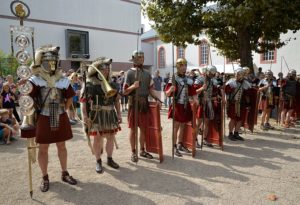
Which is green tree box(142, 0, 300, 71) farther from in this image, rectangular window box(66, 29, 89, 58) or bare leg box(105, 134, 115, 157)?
rectangular window box(66, 29, 89, 58)

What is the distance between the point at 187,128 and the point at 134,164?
4.43 ft

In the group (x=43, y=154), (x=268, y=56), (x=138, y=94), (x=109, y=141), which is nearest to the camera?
(x=43, y=154)

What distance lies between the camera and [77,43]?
86.2 feet

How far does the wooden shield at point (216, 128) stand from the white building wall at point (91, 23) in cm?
2052

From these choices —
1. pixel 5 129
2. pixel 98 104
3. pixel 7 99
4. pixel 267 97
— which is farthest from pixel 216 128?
pixel 7 99

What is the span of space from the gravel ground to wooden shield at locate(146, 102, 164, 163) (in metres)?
0.24

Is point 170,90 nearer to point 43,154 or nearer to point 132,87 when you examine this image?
point 132,87

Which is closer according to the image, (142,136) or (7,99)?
(142,136)

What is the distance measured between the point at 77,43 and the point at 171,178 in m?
24.1

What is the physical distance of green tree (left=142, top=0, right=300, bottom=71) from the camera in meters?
7.96

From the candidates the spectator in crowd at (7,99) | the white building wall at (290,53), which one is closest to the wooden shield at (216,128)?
the spectator in crowd at (7,99)

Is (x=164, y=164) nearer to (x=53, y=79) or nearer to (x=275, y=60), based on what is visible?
(x=53, y=79)

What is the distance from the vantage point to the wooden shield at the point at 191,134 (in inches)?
205

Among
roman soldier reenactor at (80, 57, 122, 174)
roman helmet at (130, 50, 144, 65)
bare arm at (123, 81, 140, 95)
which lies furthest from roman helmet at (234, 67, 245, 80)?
roman soldier reenactor at (80, 57, 122, 174)
